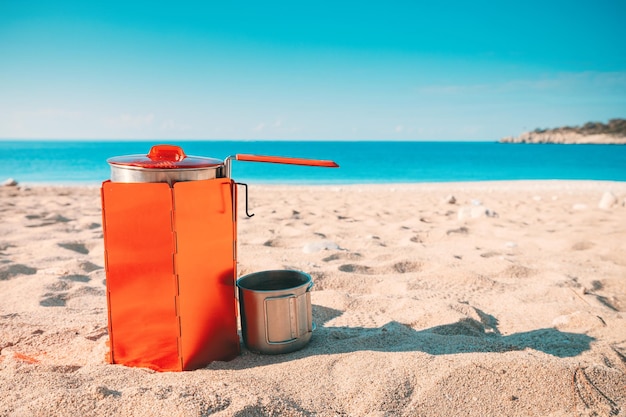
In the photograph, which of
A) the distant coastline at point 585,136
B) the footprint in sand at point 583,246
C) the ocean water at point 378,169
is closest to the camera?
the footprint in sand at point 583,246

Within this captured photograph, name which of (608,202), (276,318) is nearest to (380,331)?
(276,318)

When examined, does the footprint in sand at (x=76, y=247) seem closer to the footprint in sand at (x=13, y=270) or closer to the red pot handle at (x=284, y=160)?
the footprint in sand at (x=13, y=270)

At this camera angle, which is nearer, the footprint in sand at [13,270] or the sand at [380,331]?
the sand at [380,331]

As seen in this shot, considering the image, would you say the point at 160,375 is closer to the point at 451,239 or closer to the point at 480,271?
the point at 480,271

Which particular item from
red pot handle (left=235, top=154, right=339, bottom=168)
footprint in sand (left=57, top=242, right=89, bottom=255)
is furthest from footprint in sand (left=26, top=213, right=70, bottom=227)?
red pot handle (left=235, top=154, right=339, bottom=168)

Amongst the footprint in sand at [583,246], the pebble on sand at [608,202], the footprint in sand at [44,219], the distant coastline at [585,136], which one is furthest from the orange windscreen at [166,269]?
the distant coastline at [585,136]

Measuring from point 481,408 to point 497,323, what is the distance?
111cm

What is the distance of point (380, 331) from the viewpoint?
2.46m

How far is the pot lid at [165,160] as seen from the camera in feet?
6.28

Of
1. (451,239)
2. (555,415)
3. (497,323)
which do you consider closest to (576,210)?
(451,239)

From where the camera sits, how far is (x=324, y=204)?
8234mm

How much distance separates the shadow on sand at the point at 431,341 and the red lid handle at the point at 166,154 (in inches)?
38.4

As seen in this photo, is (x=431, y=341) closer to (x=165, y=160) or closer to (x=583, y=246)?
(x=165, y=160)

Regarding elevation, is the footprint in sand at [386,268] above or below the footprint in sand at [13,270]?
below
